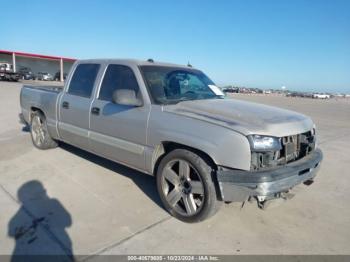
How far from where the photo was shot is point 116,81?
4.39m

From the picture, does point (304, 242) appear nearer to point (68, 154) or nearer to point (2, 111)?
point (68, 154)

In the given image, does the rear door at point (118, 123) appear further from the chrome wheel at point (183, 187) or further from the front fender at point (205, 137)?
the chrome wheel at point (183, 187)

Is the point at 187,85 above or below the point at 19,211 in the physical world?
above

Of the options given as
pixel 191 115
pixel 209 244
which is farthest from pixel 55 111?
pixel 209 244

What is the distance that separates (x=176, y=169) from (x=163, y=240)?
2.91ft

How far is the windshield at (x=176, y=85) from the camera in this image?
3.96 m

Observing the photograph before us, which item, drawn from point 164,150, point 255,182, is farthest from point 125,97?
point 255,182

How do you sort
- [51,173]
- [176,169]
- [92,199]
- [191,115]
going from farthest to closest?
[51,173], [92,199], [176,169], [191,115]

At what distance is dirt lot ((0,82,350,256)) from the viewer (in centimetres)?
299

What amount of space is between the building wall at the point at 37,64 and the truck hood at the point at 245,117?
52.0 m

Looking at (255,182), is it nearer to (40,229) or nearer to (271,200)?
(271,200)

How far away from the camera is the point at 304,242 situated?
315 cm

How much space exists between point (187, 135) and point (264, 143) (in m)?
0.82

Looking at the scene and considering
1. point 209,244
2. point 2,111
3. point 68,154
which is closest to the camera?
point 209,244
